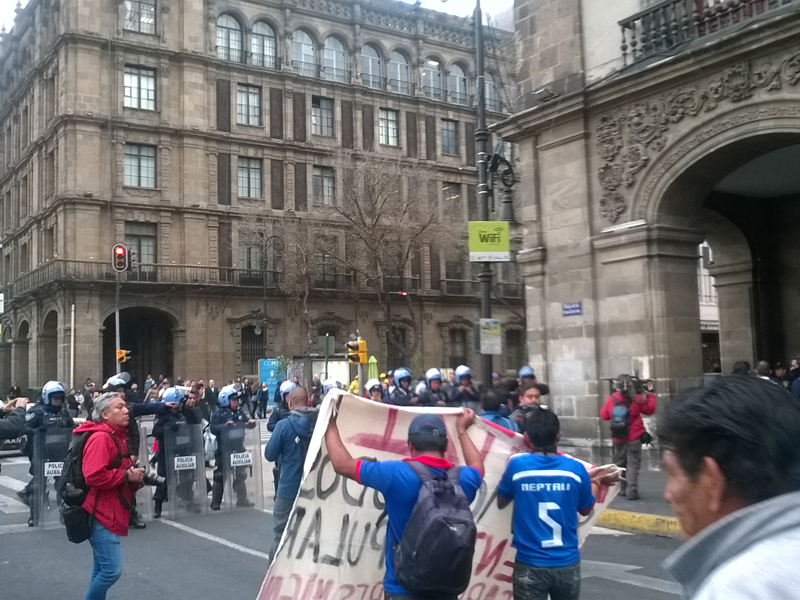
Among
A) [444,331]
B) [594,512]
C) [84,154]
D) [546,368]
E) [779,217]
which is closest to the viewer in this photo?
[594,512]

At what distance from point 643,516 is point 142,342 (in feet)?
130

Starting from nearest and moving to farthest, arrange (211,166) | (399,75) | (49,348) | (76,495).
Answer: (76,495), (211,166), (49,348), (399,75)

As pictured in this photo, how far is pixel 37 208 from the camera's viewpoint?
46.6m

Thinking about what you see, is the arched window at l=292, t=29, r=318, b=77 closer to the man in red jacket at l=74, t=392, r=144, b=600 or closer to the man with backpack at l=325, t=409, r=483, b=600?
the man in red jacket at l=74, t=392, r=144, b=600

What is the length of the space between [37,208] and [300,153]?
1467 cm

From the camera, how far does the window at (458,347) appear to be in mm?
50688

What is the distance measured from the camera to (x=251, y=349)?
4488 cm

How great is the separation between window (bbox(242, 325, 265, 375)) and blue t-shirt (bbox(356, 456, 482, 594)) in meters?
40.8

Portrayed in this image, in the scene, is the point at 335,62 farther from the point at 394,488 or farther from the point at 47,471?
the point at 394,488

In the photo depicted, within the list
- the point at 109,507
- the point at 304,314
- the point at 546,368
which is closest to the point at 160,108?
the point at 304,314

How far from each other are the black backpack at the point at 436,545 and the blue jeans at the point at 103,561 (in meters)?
2.63

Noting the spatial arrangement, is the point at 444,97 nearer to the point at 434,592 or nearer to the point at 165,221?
the point at 165,221

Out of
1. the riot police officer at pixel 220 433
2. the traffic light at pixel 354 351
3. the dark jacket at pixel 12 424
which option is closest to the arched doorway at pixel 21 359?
the traffic light at pixel 354 351

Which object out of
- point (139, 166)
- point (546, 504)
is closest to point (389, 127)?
point (139, 166)
